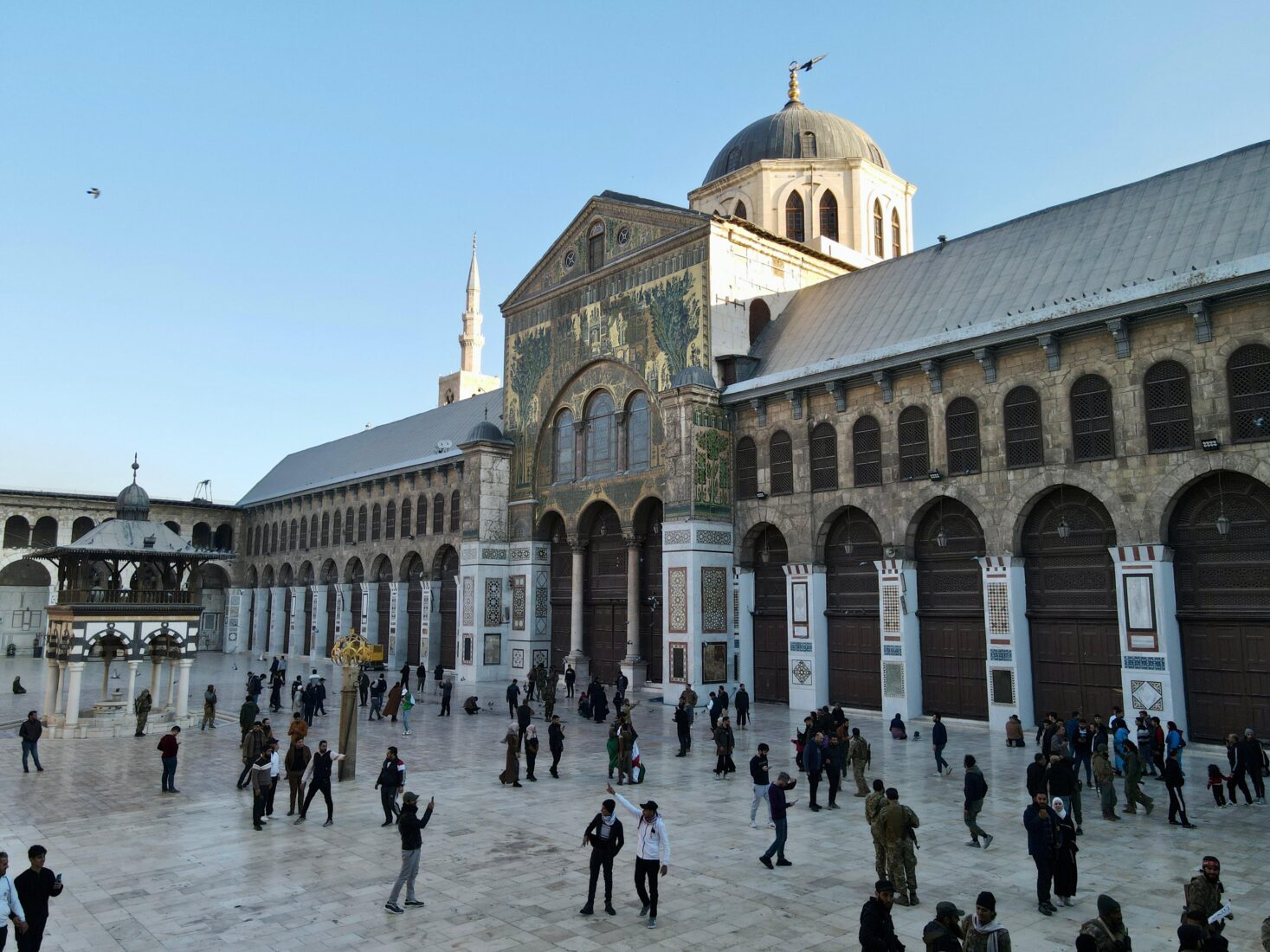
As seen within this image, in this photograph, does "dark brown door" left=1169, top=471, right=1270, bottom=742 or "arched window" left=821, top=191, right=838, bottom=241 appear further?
"arched window" left=821, top=191, right=838, bottom=241

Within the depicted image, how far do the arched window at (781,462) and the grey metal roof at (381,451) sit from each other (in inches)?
739

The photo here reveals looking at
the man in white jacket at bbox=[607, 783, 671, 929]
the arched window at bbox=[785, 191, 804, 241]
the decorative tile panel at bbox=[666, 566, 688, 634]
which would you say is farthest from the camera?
the arched window at bbox=[785, 191, 804, 241]

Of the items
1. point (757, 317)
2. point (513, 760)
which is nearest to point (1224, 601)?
point (513, 760)

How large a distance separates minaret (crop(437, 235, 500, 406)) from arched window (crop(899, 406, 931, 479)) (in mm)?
51871

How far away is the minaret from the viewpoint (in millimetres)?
74188

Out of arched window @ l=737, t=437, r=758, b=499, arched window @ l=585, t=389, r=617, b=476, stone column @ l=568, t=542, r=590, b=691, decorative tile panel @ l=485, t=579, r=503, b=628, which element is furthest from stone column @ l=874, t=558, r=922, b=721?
decorative tile panel @ l=485, t=579, r=503, b=628

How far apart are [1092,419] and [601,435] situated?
1752cm

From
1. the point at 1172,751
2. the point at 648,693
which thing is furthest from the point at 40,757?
the point at 1172,751

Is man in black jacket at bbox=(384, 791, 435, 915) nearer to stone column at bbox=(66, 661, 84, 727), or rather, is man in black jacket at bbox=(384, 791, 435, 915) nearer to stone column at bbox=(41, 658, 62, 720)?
stone column at bbox=(66, 661, 84, 727)

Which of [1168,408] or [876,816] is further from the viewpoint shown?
[1168,408]

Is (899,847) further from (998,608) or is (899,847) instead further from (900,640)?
(900,640)

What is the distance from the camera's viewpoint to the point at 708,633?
2908 centimetres

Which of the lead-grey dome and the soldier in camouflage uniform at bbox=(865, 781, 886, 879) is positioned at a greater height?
the lead-grey dome

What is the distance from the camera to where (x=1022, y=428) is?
23.0 m
